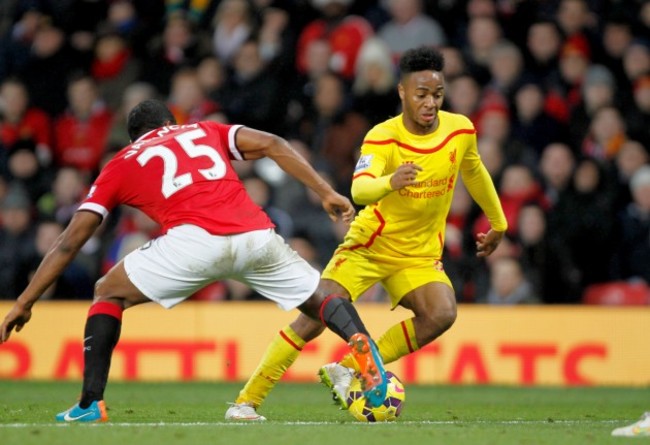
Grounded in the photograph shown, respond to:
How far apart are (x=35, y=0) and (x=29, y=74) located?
4.36 ft

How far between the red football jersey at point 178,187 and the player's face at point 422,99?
4.34 ft

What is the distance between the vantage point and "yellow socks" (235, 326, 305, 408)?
8.59 metres

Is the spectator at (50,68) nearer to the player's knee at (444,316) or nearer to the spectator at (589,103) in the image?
the spectator at (589,103)

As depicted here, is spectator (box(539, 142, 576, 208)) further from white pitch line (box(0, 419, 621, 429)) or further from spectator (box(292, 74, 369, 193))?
white pitch line (box(0, 419, 621, 429))

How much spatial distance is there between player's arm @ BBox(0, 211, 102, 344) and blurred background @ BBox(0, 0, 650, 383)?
5.81 m

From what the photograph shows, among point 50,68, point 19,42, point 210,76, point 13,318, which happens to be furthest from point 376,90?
point 13,318

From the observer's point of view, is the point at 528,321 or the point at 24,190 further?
the point at 24,190

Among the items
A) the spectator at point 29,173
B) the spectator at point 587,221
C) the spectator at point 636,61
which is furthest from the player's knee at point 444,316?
the spectator at point 29,173

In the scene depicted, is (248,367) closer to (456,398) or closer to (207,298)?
(207,298)

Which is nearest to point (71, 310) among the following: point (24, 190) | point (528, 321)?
point (24, 190)

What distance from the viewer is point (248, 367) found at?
43.5ft

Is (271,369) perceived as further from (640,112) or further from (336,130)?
(640,112)

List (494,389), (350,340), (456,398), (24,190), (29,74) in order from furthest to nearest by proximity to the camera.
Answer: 1. (29,74)
2. (24,190)
3. (494,389)
4. (456,398)
5. (350,340)

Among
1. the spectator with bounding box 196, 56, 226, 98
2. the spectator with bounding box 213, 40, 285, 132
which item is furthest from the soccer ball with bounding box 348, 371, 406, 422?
the spectator with bounding box 196, 56, 226, 98
